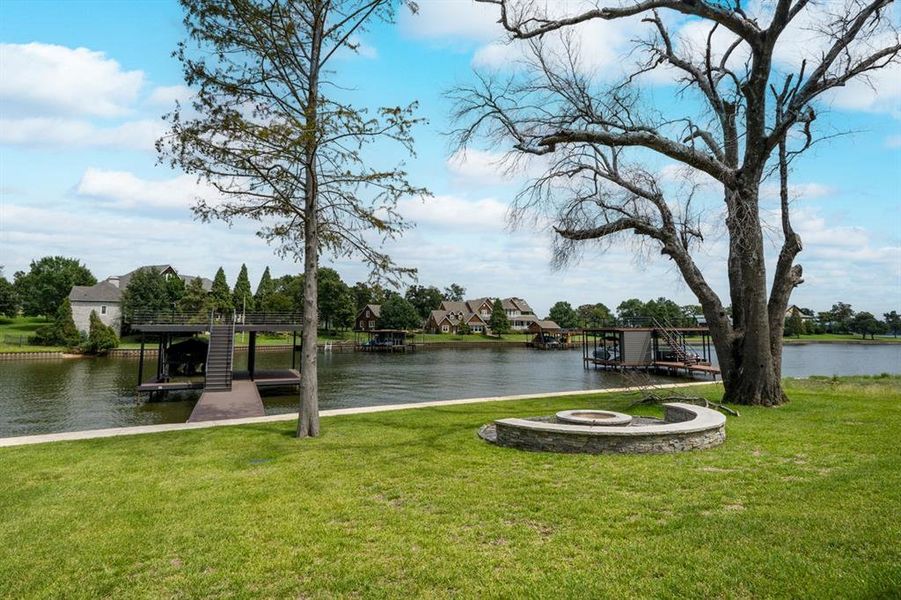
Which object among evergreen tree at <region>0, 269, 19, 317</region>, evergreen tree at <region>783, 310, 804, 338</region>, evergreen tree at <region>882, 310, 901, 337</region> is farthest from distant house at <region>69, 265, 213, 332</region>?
evergreen tree at <region>882, 310, 901, 337</region>

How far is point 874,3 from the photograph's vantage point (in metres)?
11.0

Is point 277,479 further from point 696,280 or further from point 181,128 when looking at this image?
point 696,280

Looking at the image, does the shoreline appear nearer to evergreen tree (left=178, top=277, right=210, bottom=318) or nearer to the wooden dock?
evergreen tree (left=178, top=277, right=210, bottom=318)

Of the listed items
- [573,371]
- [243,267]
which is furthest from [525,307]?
[573,371]

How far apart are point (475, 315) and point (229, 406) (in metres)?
80.6

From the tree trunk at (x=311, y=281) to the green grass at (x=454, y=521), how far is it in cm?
144

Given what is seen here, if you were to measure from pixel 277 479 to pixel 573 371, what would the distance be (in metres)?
33.8

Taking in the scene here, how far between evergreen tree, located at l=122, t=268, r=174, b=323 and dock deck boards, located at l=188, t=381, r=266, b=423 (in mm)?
41765

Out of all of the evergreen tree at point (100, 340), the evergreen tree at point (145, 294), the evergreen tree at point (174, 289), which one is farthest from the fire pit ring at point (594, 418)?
the evergreen tree at point (174, 289)

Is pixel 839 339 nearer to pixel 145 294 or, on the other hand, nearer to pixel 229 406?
pixel 229 406

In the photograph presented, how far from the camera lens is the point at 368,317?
92875 mm

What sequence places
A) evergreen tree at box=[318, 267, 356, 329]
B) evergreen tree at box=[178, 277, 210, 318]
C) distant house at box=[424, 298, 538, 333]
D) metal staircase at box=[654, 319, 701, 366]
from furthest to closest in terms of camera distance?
1. distant house at box=[424, 298, 538, 333]
2. evergreen tree at box=[318, 267, 356, 329]
3. evergreen tree at box=[178, 277, 210, 318]
4. metal staircase at box=[654, 319, 701, 366]

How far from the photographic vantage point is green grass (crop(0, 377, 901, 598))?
3816mm

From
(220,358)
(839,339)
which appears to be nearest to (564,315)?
(839,339)
